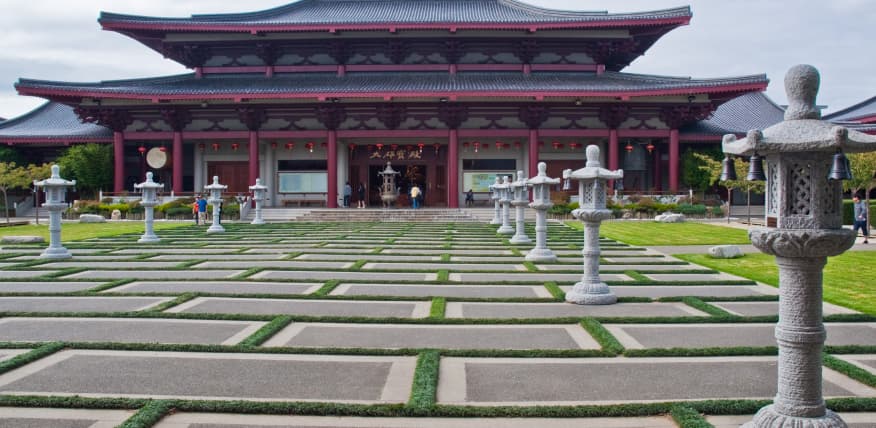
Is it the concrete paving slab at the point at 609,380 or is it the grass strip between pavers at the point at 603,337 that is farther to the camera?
the grass strip between pavers at the point at 603,337

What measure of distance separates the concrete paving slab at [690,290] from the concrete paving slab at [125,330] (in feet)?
14.7

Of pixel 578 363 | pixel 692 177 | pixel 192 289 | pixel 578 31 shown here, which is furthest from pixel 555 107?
pixel 578 363

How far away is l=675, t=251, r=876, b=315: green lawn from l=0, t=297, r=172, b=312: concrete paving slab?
8.28m


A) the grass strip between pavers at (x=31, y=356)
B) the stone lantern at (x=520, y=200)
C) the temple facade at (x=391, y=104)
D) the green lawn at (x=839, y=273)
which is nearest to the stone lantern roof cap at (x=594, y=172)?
the green lawn at (x=839, y=273)

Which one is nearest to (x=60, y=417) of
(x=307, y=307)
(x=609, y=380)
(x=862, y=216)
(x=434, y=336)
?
(x=434, y=336)

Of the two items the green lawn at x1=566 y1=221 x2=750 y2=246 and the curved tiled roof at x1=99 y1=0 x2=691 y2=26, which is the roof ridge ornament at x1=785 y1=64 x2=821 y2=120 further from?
the curved tiled roof at x1=99 y1=0 x2=691 y2=26

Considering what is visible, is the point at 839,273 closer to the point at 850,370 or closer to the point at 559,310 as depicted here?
the point at 559,310

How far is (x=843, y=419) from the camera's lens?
3.50 metres

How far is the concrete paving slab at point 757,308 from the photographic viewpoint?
6.51 m

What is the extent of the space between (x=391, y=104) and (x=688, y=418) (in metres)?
24.1

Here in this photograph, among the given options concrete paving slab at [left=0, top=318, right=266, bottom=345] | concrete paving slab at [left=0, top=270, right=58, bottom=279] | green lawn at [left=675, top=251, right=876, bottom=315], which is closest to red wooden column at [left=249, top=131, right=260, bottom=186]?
concrete paving slab at [left=0, top=270, right=58, bottom=279]

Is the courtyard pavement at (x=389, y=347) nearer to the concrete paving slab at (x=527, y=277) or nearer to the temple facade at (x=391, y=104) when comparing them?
the concrete paving slab at (x=527, y=277)

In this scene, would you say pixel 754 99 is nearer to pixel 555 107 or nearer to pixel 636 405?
pixel 555 107

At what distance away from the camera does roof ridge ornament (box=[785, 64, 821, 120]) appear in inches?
127
